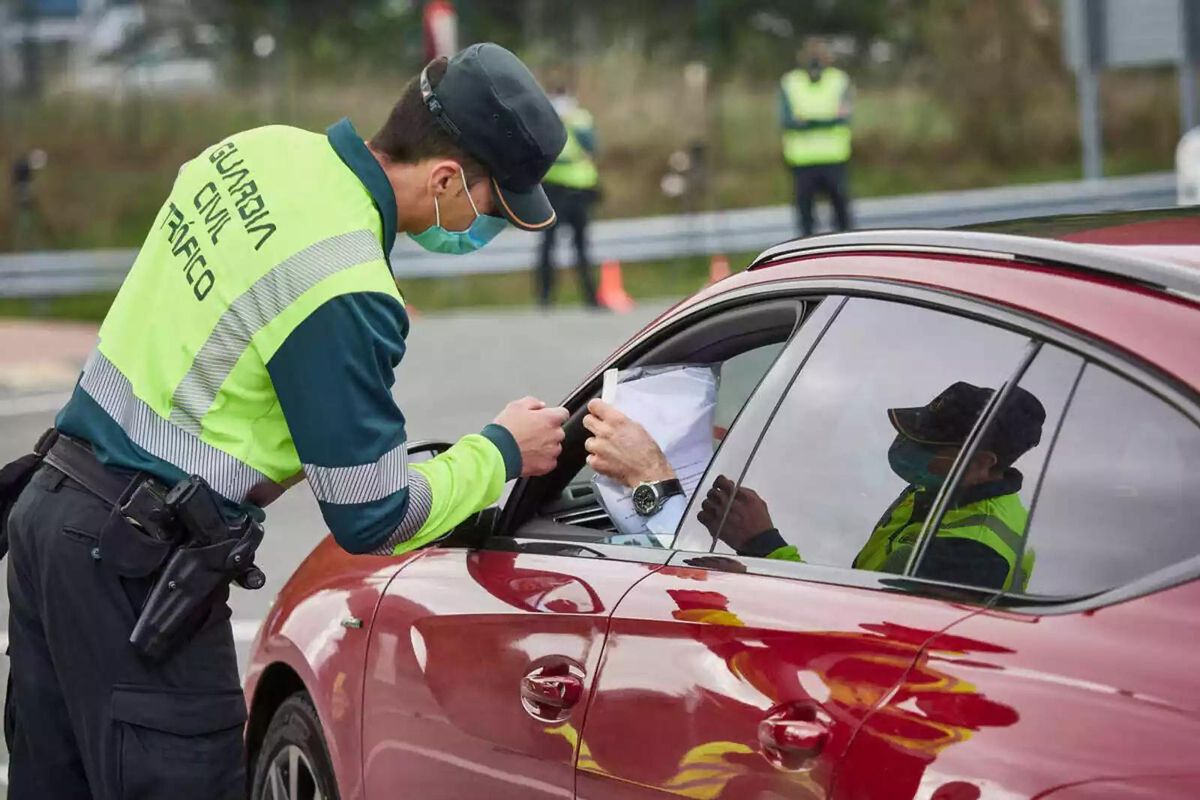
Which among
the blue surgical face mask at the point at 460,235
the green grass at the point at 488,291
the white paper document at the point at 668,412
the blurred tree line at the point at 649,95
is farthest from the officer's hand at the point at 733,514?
the blurred tree line at the point at 649,95

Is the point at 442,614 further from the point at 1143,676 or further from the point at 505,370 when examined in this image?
the point at 505,370

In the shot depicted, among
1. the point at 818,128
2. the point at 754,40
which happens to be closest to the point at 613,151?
the point at 754,40

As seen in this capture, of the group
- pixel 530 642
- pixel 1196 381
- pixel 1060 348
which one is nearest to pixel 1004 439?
pixel 1060 348

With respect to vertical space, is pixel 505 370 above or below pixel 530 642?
below

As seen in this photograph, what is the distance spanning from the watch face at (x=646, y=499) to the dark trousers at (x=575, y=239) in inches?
Answer: 571

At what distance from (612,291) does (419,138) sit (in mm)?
16395

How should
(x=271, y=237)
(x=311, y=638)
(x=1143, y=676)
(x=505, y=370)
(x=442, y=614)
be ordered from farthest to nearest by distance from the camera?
(x=505, y=370)
(x=311, y=638)
(x=442, y=614)
(x=271, y=237)
(x=1143, y=676)

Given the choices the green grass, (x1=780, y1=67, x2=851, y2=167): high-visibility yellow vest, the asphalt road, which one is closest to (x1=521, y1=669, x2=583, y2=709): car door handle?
the asphalt road

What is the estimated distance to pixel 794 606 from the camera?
2.95 meters

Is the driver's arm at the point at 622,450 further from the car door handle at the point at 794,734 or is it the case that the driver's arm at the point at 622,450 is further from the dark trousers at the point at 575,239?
the dark trousers at the point at 575,239

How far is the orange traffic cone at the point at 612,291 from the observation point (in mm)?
19281

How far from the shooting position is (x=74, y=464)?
11.5 ft

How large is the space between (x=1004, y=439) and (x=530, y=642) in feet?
3.14

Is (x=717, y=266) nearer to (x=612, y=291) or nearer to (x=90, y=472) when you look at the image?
(x=612, y=291)
